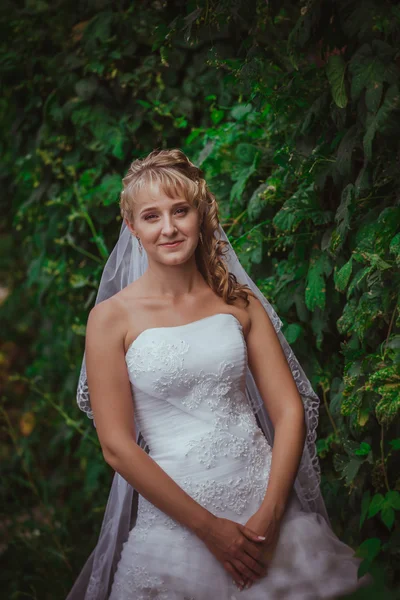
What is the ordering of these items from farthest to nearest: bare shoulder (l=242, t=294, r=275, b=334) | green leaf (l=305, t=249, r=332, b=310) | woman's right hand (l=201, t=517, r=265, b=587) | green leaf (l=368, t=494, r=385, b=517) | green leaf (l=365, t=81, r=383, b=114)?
green leaf (l=305, t=249, r=332, b=310) < bare shoulder (l=242, t=294, r=275, b=334) < green leaf (l=368, t=494, r=385, b=517) < green leaf (l=365, t=81, r=383, b=114) < woman's right hand (l=201, t=517, r=265, b=587)

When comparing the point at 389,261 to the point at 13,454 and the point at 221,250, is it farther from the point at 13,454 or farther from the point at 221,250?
the point at 13,454

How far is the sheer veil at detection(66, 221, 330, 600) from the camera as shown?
7.85 ft

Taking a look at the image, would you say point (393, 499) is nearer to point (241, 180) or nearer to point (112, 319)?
point (112, 319)

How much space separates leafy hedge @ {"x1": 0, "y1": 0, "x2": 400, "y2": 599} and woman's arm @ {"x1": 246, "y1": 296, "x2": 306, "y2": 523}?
0.65 ft

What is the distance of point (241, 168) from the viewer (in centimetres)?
303

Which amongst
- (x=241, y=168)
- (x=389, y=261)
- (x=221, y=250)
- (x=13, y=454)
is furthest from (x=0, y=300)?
(x=389, y=261)

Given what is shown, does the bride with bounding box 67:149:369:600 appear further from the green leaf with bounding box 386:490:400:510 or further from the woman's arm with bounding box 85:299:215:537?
the green leaf with bounding box 386:490:400:510

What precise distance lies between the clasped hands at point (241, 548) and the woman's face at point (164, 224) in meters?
0.84

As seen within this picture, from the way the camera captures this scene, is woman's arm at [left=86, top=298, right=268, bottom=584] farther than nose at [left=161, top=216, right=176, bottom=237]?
No

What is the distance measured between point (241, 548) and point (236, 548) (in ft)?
0.05

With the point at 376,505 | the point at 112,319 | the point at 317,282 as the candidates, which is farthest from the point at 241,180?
the point at 376,505

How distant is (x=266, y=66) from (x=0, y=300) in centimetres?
386

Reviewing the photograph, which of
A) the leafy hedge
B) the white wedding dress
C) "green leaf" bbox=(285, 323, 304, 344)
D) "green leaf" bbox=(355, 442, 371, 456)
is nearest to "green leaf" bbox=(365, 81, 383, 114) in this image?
the leafy hedge

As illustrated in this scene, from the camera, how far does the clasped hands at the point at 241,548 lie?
6.49 feet
